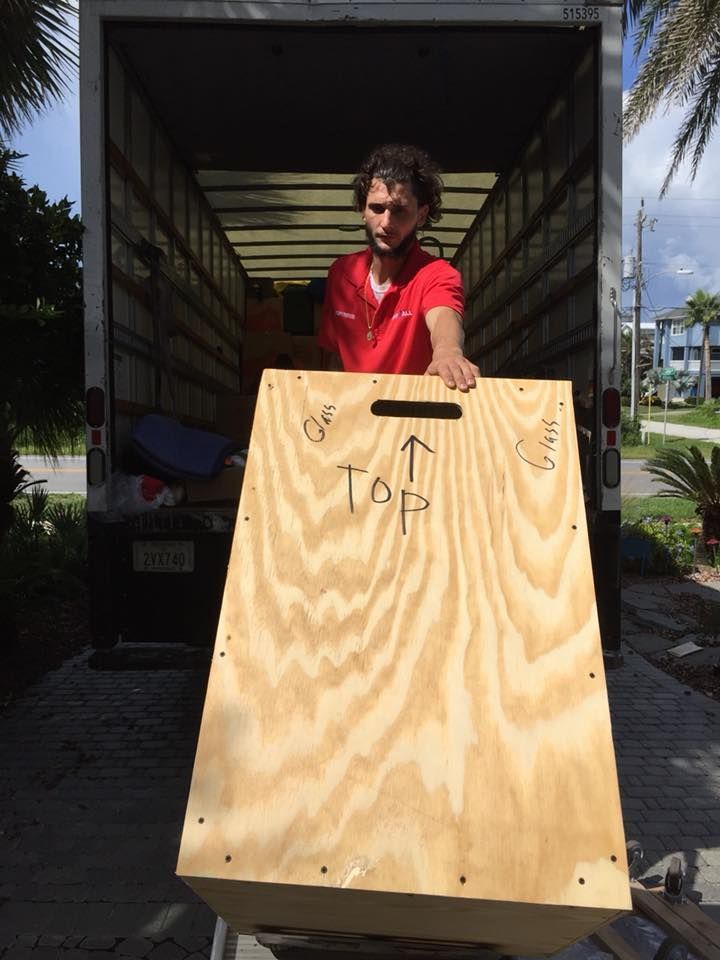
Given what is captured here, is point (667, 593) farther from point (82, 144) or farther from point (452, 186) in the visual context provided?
point (82, 144)

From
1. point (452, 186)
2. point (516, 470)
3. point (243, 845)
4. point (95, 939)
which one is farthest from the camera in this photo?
point (452, 186)

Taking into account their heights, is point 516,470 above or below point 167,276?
below

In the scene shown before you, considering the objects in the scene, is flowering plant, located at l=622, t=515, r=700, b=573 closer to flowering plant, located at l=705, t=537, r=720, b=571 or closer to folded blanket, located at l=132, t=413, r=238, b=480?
flowering plant, located at l=705, t=537, r=720, b=571

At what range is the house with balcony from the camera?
3004 inches

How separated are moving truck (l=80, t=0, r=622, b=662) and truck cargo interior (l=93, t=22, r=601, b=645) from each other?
0.06 ft

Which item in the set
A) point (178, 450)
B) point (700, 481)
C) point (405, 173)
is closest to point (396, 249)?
point (405, 173)

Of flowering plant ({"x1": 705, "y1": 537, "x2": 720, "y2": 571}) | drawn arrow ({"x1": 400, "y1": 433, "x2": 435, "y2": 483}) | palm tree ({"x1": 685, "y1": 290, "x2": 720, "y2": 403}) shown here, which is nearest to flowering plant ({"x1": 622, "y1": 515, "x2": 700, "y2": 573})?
flowering plant ({"x1": 705, "y1": 537, "x2": 720, "y2": 571})

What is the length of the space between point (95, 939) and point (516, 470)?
82.0 inches

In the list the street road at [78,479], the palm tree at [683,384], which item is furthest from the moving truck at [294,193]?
the palm tree at [683,384]

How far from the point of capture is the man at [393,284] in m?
2.59

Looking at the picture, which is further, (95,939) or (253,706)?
(95,939)

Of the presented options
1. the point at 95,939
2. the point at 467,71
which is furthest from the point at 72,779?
the point at 467,71

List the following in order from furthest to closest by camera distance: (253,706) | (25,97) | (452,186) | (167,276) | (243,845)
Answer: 1. (452,186)
2. (25,97)
3. (167,276)
4. (253,706)
5. (243,845)

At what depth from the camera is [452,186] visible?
6449 millimetres
